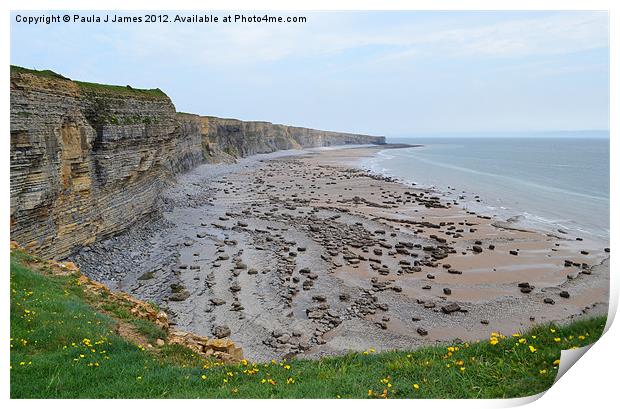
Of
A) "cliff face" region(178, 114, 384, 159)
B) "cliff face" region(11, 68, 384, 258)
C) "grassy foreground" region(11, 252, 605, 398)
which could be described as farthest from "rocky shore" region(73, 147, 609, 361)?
"cliff face" region(178, 114, 384, 159)

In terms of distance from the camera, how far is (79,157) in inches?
762

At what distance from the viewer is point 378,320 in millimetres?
16359

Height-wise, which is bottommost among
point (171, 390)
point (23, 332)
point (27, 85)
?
point (171, 390)

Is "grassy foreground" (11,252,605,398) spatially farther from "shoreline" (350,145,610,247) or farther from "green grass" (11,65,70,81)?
"shoreline" (350,145,610,247)

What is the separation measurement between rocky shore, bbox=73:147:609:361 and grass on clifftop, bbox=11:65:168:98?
7.80m

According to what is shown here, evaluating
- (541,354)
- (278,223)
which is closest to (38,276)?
(541,354)

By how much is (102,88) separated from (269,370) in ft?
66.8

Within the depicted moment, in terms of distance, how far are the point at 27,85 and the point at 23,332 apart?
10.9 m

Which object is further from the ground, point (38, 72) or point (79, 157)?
point (38, 72)

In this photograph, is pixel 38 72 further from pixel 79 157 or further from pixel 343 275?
pixel 343 275

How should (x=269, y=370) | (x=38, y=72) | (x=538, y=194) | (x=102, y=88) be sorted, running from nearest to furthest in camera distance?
(x=269, y=370)
(x=38, y=72)
(x=102, y=88)
(x=538, y=194)

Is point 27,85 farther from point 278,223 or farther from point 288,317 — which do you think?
point 278,223

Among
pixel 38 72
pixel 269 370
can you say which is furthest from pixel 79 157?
pixel 269 370

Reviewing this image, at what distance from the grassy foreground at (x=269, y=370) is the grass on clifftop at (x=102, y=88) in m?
10.9
